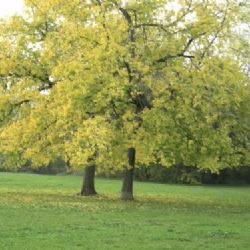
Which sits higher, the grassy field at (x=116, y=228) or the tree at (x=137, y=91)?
the tree at (x=137, y=91)

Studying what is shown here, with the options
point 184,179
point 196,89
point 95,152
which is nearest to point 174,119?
point 196,89

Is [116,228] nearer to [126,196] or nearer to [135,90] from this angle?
[135,90]

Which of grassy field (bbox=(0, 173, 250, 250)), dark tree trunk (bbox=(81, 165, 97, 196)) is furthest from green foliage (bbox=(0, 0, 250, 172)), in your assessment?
dark tree trunk (bbox=(81, 165, 97, 196))

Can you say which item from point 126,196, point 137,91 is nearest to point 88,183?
point 126,196

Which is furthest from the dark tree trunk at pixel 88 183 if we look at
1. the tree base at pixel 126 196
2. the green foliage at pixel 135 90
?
the green foliage at pixel 135 90

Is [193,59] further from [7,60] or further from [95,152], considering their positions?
[7,60]

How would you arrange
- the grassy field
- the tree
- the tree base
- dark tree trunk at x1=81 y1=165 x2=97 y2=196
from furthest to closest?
dark tree trunk at x1=81 y1=165 x2=97 y2=196 < the tree base < the tree < the grassy field

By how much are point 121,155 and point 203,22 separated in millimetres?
7535

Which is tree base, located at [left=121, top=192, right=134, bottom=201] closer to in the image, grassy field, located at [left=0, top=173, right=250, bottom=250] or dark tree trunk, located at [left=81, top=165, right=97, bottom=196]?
dark tree trunk, located at [left=81, top=165, right=97, bottom=196]

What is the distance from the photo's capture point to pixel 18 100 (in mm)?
32312

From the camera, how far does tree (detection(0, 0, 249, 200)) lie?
91.5 feet

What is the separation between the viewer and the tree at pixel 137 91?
2788 cm

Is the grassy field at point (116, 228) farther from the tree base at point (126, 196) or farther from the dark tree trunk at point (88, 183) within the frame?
the dark tree trunk at point (88, 183)

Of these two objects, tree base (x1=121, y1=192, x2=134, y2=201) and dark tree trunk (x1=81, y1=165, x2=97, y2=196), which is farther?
dark tree trunk (x1=81, y1=165, x2=97, y2=196)
